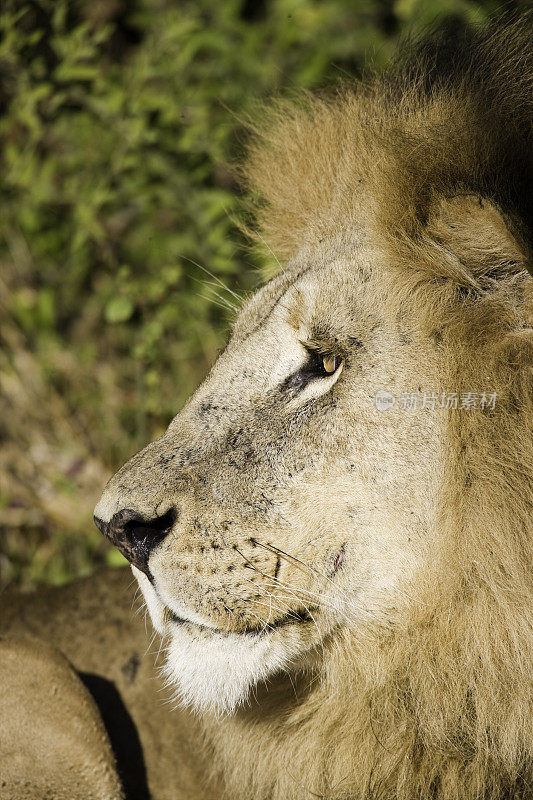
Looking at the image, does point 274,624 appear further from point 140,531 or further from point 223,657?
point 140,531

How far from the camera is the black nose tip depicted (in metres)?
1.84

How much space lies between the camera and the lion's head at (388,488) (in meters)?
1.68

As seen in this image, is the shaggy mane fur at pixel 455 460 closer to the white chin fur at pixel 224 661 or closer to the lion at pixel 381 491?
the lion at pixel 381 491

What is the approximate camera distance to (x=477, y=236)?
5.40 ft

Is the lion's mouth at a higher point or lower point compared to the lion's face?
lower

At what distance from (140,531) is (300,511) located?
37cm

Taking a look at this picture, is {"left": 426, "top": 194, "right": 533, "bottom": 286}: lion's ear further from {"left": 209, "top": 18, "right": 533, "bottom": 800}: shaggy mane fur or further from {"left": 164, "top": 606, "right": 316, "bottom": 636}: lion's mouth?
{"left": 164, "top": 606, "right": 316, "bottom": 636}: lion's mouth

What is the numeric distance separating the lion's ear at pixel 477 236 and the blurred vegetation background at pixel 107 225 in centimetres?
224

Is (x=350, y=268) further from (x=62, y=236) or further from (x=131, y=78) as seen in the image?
(x=62, y=236)

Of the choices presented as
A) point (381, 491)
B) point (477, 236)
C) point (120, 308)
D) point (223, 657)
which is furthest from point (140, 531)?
point (120, 308)

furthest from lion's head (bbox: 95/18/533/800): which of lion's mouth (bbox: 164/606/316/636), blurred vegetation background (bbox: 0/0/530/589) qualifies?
blurred vegetation background (bbox: 0/0/530/589)

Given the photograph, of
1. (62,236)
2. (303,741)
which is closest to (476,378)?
(303,741)

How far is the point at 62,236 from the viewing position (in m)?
4.92

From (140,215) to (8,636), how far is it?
319cm
